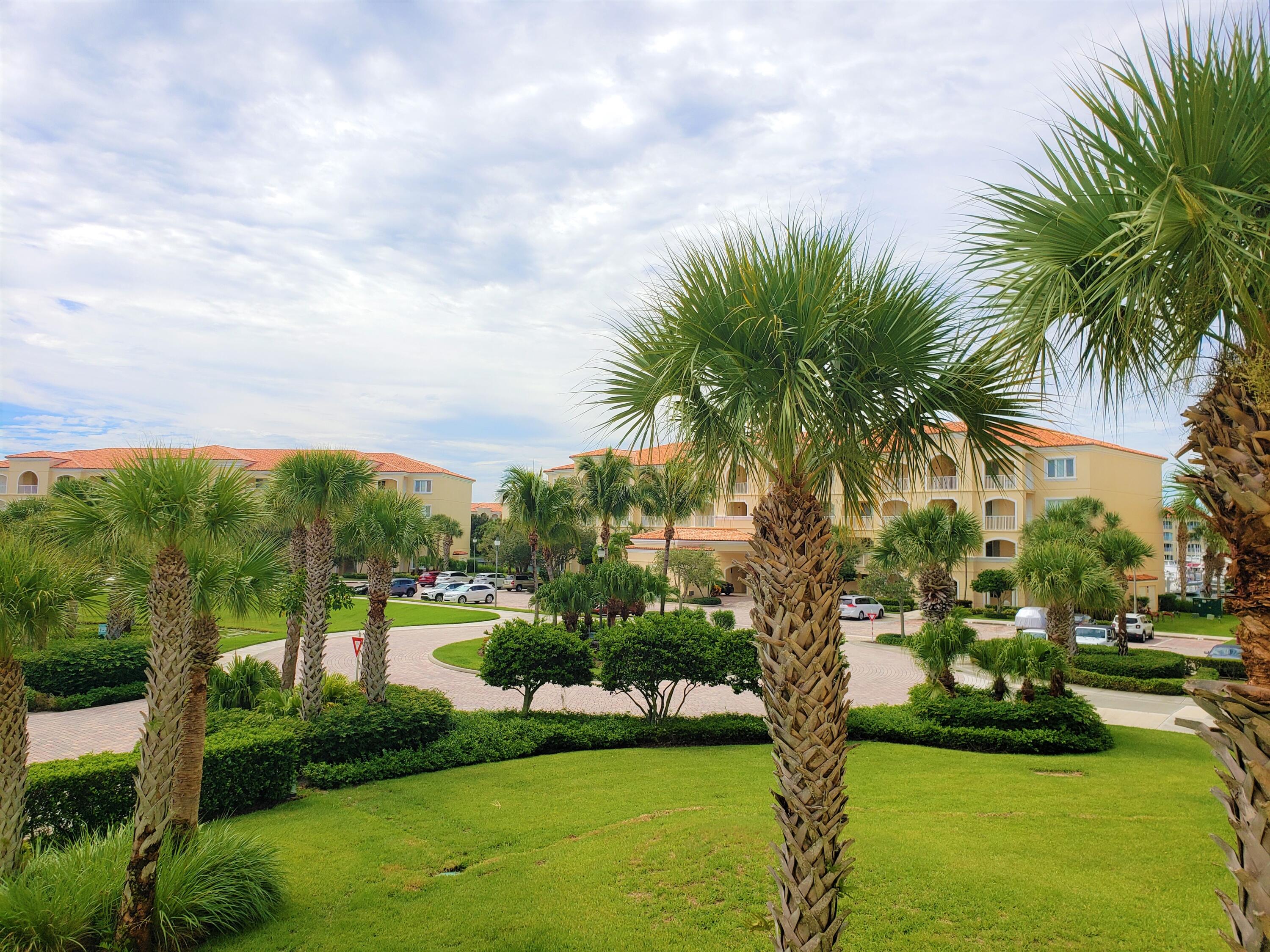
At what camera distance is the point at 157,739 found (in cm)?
659

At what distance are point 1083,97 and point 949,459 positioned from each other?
8.22ft

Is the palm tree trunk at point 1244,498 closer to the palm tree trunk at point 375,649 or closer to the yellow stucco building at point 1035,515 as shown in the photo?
the palm tree trunk at point 375,649

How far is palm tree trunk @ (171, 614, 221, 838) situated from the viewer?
8234 mm

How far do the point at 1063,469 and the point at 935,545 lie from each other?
81.6 ft

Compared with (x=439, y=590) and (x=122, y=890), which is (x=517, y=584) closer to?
(x=439, y=590)

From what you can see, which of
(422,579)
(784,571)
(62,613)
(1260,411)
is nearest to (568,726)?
(62,613)

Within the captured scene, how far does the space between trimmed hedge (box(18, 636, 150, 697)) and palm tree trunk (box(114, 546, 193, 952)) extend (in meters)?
15.6

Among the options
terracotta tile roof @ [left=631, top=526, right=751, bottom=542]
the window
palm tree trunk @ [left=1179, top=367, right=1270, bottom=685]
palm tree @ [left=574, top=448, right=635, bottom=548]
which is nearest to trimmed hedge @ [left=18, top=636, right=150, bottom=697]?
palm tree @ [left=574, top=448, right=635, bottom=548]

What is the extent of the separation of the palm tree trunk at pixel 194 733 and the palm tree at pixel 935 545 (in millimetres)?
20297

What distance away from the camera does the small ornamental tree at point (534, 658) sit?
1633cm

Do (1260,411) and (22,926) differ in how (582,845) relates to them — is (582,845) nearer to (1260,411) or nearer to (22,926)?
(22,926)

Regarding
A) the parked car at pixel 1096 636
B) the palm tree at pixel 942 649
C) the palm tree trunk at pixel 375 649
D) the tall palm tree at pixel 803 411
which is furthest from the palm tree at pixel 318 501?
the parked car at pixel 1096 636

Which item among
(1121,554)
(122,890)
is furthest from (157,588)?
(1121,554)

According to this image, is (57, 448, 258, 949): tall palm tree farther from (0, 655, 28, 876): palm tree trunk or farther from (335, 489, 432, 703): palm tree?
(335, 489, 432, 703): palm tree
